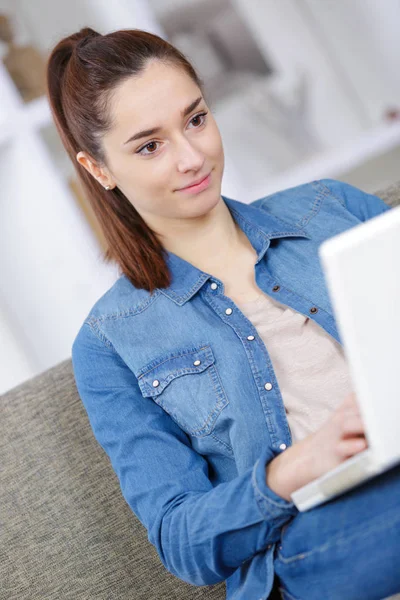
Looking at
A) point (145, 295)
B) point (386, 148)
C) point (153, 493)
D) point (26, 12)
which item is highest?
point (26, 12)

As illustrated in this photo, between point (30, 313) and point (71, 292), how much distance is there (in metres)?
0.16

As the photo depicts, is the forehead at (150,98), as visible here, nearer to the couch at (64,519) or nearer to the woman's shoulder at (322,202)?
the woman's shoulder at (322,202)

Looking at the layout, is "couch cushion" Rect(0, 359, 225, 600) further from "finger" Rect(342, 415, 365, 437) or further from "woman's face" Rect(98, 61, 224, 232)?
"finger" Rect(342, 415, 365, 437)

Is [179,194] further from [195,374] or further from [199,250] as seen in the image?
[195,374]

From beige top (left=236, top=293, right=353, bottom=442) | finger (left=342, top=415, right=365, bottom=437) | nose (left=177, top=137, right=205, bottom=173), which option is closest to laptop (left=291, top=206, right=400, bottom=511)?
finger (left=342, top=415, right=365, bottom=437)

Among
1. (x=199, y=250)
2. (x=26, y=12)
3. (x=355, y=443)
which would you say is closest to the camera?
(x=355, y=443)

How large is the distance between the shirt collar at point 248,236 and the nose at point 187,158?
7.5 inches

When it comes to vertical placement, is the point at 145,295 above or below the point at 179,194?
below

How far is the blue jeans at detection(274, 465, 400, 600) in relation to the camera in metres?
0.97

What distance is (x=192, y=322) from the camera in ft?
4.70

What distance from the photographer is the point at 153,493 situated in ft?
4.22

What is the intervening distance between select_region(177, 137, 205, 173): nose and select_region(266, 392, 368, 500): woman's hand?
1.76ft

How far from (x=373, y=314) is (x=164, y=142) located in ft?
2.49

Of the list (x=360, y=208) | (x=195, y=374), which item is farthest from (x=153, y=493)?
(x=360, y=208)
